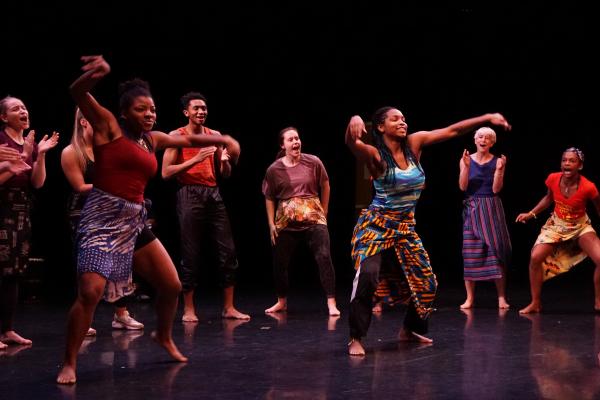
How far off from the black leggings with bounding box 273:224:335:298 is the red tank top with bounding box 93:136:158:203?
9.07ft

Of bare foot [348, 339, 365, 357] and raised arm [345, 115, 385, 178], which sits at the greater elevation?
raised arm [345, 115, 385, 178]

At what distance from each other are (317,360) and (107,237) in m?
1.29

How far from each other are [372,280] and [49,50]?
17.1 feet

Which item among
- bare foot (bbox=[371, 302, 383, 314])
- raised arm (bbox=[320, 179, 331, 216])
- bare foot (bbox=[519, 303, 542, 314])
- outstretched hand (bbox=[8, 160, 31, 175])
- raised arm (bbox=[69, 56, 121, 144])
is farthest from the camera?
raised arm (bbox=[320, 179, 331, 216])

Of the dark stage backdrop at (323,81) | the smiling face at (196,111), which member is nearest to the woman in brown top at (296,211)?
the smiling face at (196,111)

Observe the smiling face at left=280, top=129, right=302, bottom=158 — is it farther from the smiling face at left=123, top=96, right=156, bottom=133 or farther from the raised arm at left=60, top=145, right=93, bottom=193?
the smiling face at left=123, top=96, right=156, bottom=133

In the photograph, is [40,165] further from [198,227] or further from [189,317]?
[189,317]

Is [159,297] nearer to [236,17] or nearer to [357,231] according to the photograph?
[357,231]

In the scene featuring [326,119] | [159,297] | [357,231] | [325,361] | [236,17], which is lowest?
[325,361]

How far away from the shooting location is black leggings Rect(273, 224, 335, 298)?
665cm

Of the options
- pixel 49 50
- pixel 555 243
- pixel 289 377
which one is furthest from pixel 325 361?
pixel 49 50

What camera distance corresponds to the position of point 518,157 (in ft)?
36.4

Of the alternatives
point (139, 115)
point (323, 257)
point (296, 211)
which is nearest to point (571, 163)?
point (323, 257)

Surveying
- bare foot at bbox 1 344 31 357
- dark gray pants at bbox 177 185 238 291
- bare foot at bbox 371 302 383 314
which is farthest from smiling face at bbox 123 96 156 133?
bare foot at bbox 371 302 383 314
